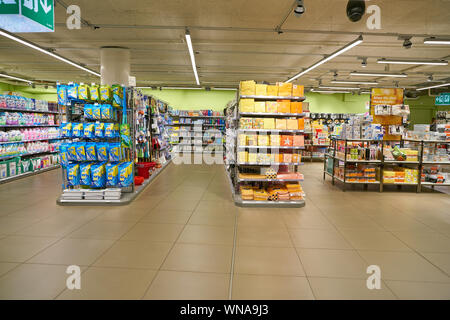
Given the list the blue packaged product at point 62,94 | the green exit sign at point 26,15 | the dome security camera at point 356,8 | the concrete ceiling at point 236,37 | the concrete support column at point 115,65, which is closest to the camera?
the green exit sign at point 26,15

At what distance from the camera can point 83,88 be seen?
5871 mm

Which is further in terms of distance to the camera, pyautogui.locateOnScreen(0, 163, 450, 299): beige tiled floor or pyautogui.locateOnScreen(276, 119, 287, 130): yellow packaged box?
pyautogui.locateOnScreen(276, 119, 287, 130): yellow packaged box

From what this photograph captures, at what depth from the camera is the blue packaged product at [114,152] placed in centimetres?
588

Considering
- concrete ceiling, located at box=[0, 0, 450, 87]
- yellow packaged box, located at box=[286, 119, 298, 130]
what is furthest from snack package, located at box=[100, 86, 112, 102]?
yellow packaged box, located at box=[286, 119, 298, 130]

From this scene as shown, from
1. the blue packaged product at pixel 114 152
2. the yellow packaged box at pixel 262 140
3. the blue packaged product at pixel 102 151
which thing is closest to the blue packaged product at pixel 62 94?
the blue packaged product at pixel 102 151

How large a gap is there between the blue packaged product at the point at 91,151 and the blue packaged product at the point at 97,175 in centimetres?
16

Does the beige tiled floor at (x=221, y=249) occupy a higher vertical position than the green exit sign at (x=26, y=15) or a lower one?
lower

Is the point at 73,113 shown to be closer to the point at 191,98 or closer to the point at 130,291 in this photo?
the point at 130,291

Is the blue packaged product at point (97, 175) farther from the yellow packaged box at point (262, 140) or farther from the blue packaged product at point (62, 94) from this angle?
the yellow packaged box at point (262, 140)

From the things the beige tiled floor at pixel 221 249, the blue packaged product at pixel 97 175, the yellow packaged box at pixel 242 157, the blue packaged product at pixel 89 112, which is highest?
the blue packaged product at pixel 89 112

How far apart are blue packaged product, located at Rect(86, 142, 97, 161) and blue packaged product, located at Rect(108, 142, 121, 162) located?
0.28 metres

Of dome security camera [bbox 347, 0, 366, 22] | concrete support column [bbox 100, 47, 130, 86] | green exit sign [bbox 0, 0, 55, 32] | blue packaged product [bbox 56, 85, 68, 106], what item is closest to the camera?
green exit sign [bbox 0, 0, 55, 32]

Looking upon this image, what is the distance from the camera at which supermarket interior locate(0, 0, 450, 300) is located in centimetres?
315

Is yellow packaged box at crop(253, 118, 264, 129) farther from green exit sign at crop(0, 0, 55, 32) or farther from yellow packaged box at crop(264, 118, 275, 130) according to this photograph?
green exit sign at crop(0, 0, 55, 32)
